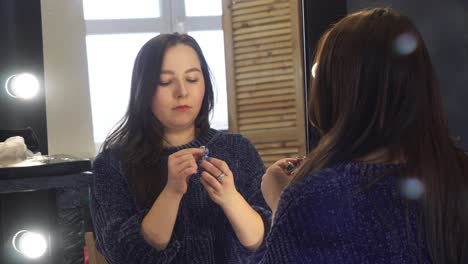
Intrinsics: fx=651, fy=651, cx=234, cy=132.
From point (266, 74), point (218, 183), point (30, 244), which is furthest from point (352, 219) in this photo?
point (266, 74)

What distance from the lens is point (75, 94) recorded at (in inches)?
55.6

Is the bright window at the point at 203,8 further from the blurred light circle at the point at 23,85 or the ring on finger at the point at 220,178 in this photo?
the ring on finger at the point at 220,178

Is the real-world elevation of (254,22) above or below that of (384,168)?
above

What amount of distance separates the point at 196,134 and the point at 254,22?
2.80ft

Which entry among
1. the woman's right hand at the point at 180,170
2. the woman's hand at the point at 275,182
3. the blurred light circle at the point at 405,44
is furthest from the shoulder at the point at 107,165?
the blurred light circle at the point at 405,44

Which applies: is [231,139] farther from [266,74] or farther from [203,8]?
[266,74]

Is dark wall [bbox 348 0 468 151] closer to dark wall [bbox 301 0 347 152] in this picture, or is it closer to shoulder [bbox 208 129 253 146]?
dark wall [bbox 301 0 347 152]

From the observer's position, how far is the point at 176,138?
39.6 inches

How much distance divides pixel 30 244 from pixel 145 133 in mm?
237

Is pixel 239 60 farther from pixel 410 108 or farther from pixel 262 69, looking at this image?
pixel 410 108

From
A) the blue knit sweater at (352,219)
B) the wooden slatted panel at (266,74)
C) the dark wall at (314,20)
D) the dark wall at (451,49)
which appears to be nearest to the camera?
the blue knit sweater at (352,219)

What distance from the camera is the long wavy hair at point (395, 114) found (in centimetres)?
62

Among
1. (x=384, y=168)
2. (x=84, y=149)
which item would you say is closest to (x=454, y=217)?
(x=384, y=168)

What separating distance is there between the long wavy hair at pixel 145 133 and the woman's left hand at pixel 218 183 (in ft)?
0.31
